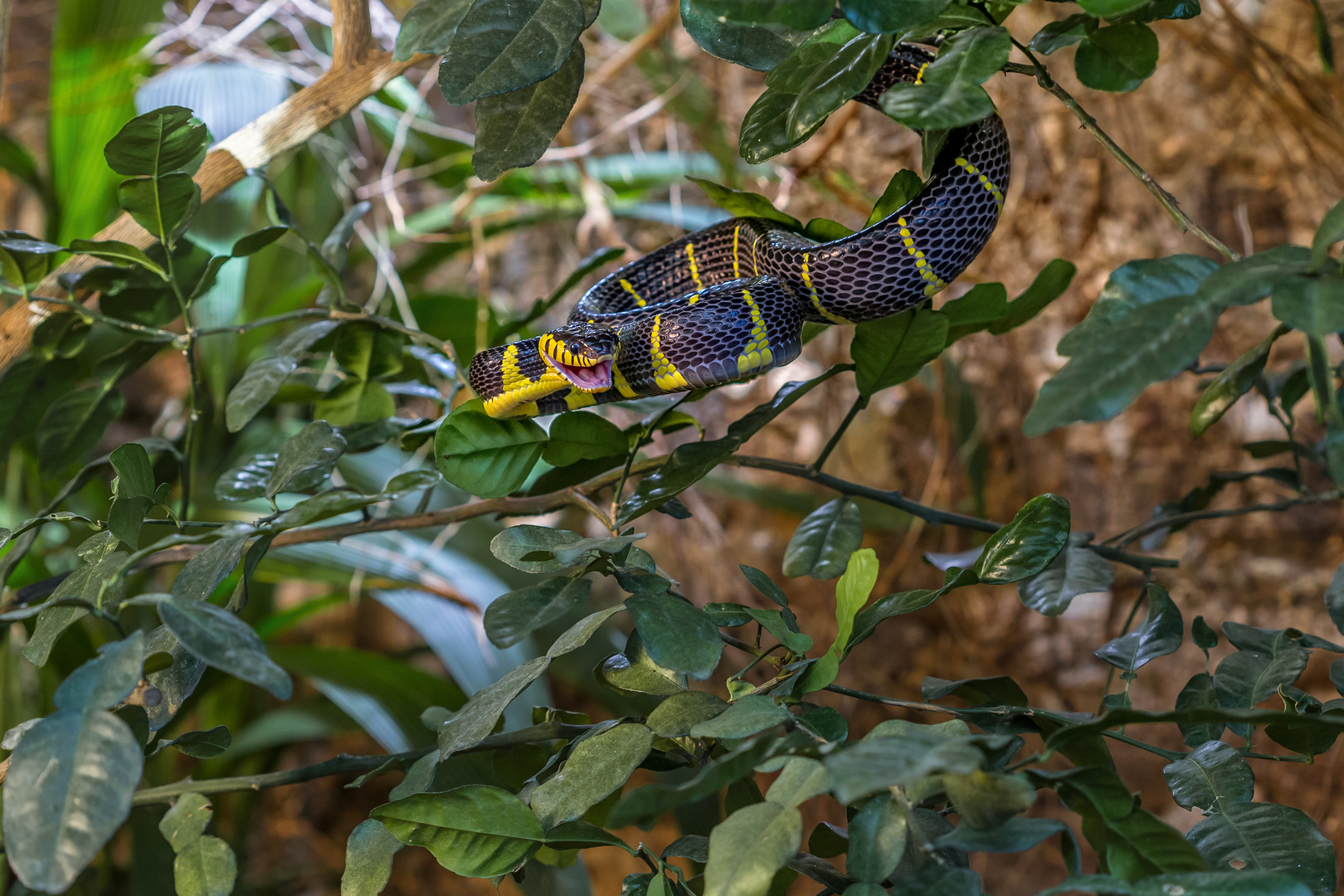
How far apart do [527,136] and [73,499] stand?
2403 mm

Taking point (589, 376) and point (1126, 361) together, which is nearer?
point (1126, 361)

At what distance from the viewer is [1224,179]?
242 cm

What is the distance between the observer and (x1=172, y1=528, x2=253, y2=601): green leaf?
0.67 m

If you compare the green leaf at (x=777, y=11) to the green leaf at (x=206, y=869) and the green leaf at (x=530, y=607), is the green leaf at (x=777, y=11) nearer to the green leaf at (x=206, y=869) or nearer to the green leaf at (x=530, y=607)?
the green leaf at (x=530, y=607)

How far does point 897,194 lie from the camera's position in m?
0.85

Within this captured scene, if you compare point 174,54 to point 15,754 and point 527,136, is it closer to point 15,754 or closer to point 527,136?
point 527,136

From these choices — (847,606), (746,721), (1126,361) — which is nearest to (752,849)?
(746,721)

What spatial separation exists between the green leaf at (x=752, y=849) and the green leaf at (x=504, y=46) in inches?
20.0

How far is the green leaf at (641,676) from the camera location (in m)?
0.65

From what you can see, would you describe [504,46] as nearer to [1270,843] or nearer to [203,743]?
[203,743]

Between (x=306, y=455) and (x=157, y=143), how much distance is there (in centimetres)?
32

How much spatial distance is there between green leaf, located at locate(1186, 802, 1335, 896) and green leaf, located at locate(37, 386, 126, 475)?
1.25m

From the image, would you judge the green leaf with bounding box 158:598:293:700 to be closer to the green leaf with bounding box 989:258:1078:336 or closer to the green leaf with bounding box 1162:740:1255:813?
the green leaf with bounding box 1162:740:1255:813

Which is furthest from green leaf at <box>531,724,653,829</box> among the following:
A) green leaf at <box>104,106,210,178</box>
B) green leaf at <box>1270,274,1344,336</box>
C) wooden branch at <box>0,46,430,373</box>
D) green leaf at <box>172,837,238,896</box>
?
wooden branch at <box>0,46,430,373</box>
